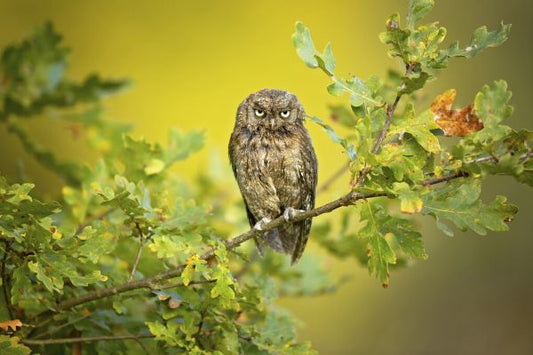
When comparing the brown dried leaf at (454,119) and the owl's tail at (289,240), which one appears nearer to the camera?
the brown dried leaf at (454,119)

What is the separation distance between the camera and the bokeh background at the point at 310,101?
6293 mm

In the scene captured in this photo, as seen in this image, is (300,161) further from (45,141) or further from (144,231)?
(45,141)

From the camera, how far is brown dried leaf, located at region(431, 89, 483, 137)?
1.69 m

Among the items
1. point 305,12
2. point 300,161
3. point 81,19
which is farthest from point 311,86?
point 300,161

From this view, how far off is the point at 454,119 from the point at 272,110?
1142mm

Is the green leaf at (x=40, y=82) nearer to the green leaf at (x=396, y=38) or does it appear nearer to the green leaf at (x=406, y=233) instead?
the green leaf at (x=396, y=38)

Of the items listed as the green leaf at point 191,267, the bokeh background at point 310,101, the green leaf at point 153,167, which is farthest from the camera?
the bokeh background at point 310,101

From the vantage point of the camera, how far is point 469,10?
25.4ft

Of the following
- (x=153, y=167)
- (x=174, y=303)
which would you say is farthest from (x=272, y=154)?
(x=174, y=303)

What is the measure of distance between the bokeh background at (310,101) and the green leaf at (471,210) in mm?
4125

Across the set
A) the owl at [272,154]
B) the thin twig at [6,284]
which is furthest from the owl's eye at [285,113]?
the thin twig at [6,284]

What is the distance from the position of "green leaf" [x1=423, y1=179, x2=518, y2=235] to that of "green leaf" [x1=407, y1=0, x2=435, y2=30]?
439mm

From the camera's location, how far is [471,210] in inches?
63.9

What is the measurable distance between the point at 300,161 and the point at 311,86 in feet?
11.7
